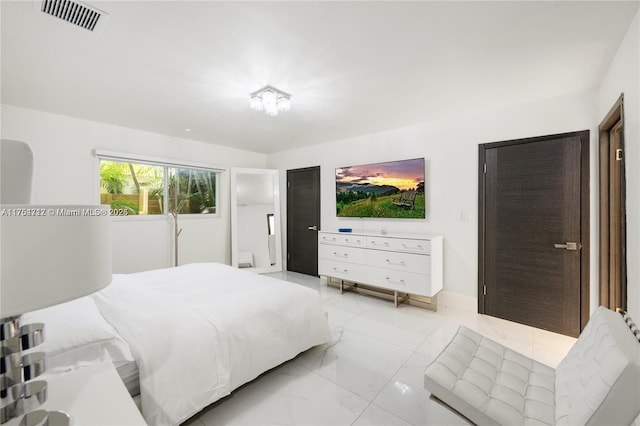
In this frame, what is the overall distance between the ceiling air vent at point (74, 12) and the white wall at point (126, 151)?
86.1 inches

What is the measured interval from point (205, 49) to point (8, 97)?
96.1 inches

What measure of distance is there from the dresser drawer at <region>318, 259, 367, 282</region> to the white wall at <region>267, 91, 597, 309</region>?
0.69 metres

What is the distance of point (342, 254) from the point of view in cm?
392

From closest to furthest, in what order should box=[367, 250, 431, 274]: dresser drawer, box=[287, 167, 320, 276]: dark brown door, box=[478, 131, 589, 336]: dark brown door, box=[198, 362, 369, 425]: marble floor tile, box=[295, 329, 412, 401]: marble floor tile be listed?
box=[198, 362, 369, 425]: marble floor tile
box=[295, 329, 412, 401]: marble floor tile
box=[478, 131, 589, 336]: dark brown door
box=[367, 250, 431, 274]: dresser drawer
box=[287, 167, 320, 276]: dark brown door

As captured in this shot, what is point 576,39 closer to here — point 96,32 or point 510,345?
point 510,345

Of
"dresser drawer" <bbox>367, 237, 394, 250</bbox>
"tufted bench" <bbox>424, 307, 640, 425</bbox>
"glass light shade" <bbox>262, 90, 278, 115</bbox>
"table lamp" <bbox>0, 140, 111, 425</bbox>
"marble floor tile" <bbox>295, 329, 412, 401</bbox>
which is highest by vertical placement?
"glass light shade" <bbox>262, 90, 278, 115</bbox>

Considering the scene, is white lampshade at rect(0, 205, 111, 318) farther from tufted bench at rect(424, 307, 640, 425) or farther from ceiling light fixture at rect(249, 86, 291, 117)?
ceiling light fixture at rect(249, 86, 291, 117)

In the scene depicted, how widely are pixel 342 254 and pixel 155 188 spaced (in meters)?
3.00

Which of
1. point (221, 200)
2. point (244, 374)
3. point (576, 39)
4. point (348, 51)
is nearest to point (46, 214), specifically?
point (244, 374)

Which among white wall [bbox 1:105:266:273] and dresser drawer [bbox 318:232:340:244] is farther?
dresser drawer [bbox 318:232:340:244]

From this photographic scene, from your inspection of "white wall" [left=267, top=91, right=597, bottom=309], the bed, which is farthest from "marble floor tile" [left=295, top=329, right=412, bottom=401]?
"white wall" [left=267, top=91, right=597, bottom=309]

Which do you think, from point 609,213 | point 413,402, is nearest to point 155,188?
point 413,402

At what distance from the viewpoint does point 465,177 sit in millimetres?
3240

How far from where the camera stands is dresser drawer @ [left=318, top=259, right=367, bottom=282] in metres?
3.71
